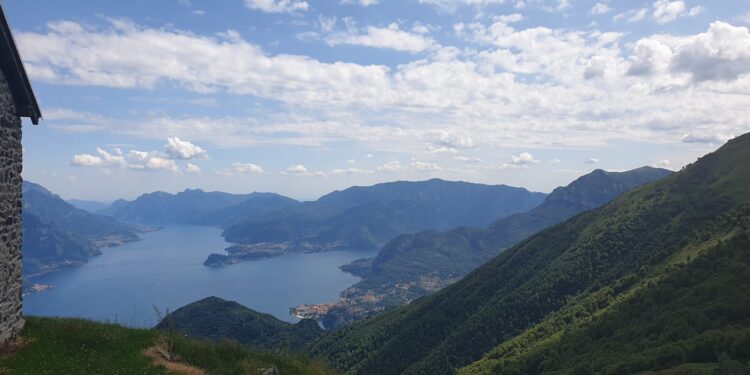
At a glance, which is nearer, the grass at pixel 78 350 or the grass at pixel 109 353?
the grass at pixel 78 350

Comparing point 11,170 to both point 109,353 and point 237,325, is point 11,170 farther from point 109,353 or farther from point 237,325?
point 237,325

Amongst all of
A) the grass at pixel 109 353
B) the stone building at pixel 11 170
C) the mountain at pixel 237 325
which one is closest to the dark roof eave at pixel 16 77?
the stone building at pixel 11 170

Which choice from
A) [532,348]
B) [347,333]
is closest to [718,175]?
[532,348]

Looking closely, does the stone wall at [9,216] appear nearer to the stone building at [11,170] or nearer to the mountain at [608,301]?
the stone building at [11,170]

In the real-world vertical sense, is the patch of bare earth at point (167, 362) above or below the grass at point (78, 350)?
below

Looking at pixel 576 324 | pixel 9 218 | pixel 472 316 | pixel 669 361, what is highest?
pixel 9 218

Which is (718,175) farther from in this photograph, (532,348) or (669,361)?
(669,361)

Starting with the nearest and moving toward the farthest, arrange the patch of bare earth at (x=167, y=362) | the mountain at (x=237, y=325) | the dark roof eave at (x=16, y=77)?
1. the dark roof eave at (x=16, y=77)
2. the patch of bare earth at (x=167, y=362)
3. the mountain at (x=237, y=325)

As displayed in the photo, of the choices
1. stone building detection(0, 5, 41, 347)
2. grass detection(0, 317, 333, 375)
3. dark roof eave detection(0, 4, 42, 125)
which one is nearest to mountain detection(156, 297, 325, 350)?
grass detection(0, 317, 333, 375)
